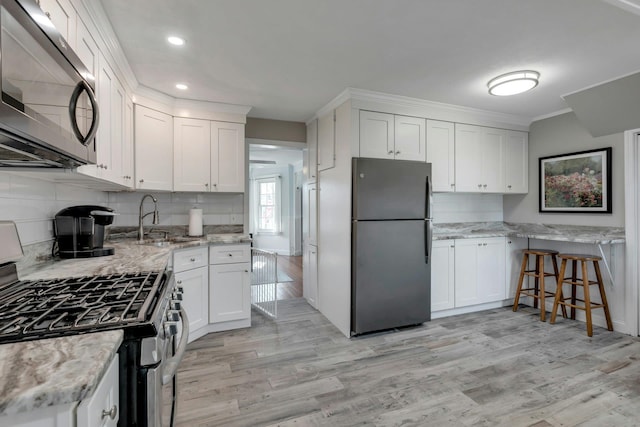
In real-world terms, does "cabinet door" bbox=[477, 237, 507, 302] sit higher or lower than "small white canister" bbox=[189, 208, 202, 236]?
lower

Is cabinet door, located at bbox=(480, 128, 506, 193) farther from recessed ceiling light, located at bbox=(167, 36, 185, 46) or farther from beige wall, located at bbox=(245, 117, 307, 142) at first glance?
recessed ceiling light, located at bbox=(167, 36, 185, 46)

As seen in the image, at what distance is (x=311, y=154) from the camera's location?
3875 millimetres

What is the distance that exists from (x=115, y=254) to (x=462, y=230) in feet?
12.4

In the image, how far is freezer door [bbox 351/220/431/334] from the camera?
113 inches

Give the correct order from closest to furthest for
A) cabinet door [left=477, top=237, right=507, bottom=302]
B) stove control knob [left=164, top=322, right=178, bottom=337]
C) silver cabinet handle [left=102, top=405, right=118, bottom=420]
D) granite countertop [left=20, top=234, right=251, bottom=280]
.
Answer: silver cabinet handle [left=102, top=405, right=118, bottom=420], stove control knob [left=164, top=322, right=178, bottom=337], granite countertop [left=20, top=234, right=251, bottom=280], cabinet door [left=477, top=237, right=507, bottom=302]

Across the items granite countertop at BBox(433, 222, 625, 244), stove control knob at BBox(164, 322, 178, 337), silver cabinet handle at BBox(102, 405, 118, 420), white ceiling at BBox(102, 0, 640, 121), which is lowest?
silver cabinet handle at BBox(102, 405, 118, 420)

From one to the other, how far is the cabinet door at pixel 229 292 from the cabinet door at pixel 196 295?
53 millimetres

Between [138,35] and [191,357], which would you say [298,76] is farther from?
[191,357]

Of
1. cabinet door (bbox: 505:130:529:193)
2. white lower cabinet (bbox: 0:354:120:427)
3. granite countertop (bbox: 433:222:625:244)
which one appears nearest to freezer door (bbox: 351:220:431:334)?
granite countertop (bbox: 433:222:625:244)

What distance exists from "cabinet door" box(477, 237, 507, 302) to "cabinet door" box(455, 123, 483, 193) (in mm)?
711

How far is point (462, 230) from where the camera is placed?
13.0 feet

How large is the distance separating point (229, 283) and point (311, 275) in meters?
1.19

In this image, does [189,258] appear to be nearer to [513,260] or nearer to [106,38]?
[106,38]

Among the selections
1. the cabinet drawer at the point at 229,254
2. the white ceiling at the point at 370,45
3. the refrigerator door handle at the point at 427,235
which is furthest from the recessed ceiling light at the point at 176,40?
the refrigerator door handle at the point at 427,235
